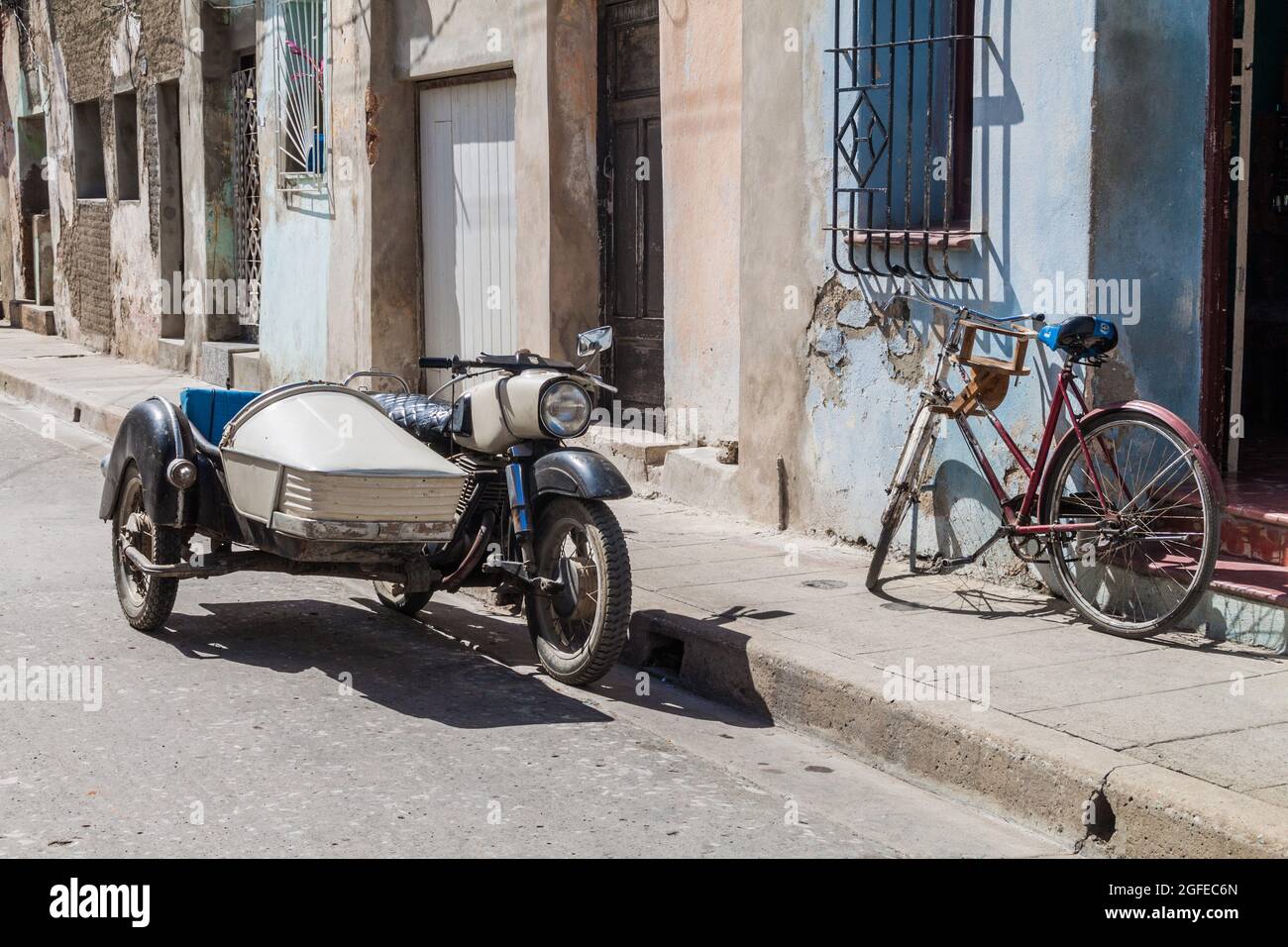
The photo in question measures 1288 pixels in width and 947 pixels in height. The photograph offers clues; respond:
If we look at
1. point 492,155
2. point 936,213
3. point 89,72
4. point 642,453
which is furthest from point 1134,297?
point 89,72

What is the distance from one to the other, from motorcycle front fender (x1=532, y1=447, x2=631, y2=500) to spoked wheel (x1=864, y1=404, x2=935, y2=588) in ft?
4.75

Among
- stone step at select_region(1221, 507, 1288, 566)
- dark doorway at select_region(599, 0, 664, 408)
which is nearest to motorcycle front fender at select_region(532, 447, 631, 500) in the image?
stone step at select_region(1221, 507, 1288, 566)

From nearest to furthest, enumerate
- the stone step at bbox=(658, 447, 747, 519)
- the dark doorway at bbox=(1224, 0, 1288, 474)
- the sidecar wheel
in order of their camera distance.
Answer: the sidecar wheel
the dark doorway at bbox=(1224, 0, 1288, 474)
the stone step at bbox=(658, 447, 747, 519)

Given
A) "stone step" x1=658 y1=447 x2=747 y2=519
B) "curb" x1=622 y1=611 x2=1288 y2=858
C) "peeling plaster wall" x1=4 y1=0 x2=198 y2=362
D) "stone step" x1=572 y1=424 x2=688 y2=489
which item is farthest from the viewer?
"peeling plaster wall" x1=4 y1=0 x2=198 y2=362

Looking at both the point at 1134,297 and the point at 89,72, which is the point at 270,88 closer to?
the point at 89,72

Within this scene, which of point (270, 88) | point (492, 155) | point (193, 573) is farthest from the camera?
point (270, 88)

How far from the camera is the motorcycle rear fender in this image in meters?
6.26

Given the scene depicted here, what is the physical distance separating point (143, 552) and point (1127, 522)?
3.80 m

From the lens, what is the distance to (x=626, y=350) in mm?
10281

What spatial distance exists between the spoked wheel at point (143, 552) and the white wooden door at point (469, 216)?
183 inches

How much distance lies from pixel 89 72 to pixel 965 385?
1571 cm

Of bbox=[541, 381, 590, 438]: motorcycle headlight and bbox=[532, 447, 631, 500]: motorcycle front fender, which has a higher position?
bbox=[541, 381, 590, 438]: motorcycle headlight

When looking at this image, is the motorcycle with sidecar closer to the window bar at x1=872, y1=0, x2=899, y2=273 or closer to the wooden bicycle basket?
the wooden bicycle basket

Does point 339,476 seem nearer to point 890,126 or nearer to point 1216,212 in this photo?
point 890,126
